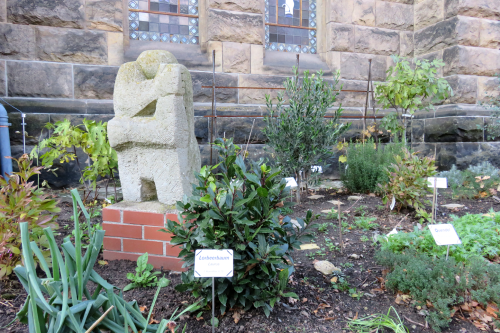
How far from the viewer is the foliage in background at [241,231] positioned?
1.78 metres

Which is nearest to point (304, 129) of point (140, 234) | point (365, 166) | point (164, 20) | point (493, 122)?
point (365, 166)

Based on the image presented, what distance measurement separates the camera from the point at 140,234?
2.66 m

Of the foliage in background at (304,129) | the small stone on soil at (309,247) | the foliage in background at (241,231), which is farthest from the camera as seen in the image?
the foliage in background at (304,129)

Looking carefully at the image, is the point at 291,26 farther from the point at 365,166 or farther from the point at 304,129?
the point at 365,166

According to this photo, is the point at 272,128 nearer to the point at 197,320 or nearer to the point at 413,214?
the point at 413,214

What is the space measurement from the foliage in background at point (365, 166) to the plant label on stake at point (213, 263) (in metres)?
3.71

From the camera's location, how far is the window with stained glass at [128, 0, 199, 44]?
6.20m

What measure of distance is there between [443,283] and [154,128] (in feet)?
6.85

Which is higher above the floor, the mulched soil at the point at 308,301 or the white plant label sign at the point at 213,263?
the white plant label sign at the point at 213,263

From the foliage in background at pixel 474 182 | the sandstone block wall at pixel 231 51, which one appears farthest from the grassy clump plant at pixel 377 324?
the foliage in background at pixel 474 182

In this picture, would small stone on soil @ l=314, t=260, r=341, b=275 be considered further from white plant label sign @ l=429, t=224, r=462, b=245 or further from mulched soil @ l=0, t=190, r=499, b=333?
white plant label sign @ l=429, t=224, r=462, b=245

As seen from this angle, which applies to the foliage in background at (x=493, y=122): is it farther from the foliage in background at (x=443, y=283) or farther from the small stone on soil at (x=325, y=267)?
the small stone on soil at (x=325, y=267)

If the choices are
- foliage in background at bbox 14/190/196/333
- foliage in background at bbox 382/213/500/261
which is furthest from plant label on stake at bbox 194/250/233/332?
foliage in background at bbox 382/213/500/261

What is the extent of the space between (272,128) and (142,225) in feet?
8.83
